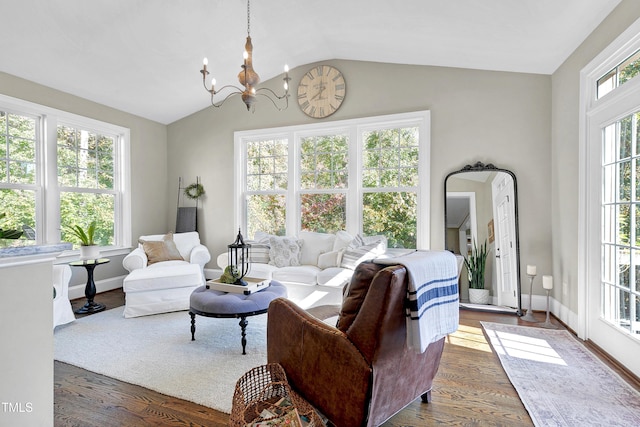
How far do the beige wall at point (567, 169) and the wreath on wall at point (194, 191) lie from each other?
15.9 ft

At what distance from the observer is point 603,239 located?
2730 millimetres

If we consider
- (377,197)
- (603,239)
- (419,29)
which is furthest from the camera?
(377,197)

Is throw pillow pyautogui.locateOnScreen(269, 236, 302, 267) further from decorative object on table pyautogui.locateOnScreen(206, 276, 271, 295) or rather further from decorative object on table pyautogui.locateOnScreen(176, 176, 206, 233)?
decorative object on table pyautogui.locateOnScreen(176, 176, 206, 233)

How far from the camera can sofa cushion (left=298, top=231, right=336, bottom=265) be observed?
434 cm

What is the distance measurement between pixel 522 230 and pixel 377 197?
5.74ft

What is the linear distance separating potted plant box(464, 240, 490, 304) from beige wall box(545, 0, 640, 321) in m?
0.69

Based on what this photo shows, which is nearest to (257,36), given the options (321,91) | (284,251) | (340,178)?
(321,91)

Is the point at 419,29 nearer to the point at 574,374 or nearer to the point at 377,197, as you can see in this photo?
the point at 377,197

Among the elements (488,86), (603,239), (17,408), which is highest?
(488,86)

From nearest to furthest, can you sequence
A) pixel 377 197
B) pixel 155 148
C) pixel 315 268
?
pixel 315 268 → pixel 377 197 → pixel 155 148

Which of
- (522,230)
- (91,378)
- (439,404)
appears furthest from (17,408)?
(522,230)

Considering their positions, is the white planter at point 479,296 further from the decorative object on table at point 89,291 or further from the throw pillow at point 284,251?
the decorative object on table at point 89,291

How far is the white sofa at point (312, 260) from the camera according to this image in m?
3.81

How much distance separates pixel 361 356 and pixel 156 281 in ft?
9.66
